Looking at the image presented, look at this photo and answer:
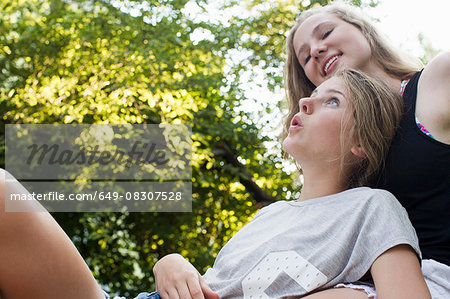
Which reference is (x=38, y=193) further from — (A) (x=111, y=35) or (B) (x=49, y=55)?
(A) (x=111, y=35)

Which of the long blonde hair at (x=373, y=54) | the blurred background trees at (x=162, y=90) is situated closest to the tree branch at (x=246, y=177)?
the blurred background trees at (x=162, y=90)

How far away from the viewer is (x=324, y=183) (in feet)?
4.99

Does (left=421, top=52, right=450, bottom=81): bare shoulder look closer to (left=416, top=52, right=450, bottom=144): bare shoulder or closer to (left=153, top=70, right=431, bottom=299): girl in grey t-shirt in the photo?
(left=416, top=52, right=450, bottom=144): bare shoulder

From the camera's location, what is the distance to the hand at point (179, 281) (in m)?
1.28

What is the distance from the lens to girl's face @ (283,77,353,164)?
1.51 m

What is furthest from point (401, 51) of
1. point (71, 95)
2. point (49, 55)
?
point (49, 55)

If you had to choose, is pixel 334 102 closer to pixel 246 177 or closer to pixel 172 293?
pixel 172 293

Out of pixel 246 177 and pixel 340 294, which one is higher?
pixel 340 294

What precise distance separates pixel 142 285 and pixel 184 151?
1.57 meters

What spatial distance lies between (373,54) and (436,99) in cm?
74

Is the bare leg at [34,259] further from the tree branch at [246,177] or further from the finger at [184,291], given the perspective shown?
the tree branch at [246,177]

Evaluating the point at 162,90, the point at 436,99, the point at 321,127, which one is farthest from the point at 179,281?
the point at 162,90

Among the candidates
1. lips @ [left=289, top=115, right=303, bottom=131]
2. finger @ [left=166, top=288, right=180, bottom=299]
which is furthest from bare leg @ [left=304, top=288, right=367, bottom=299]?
lips @ [left=289, top=115, right=303, bottom=131]

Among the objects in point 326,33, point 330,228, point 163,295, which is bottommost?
point 163,295
